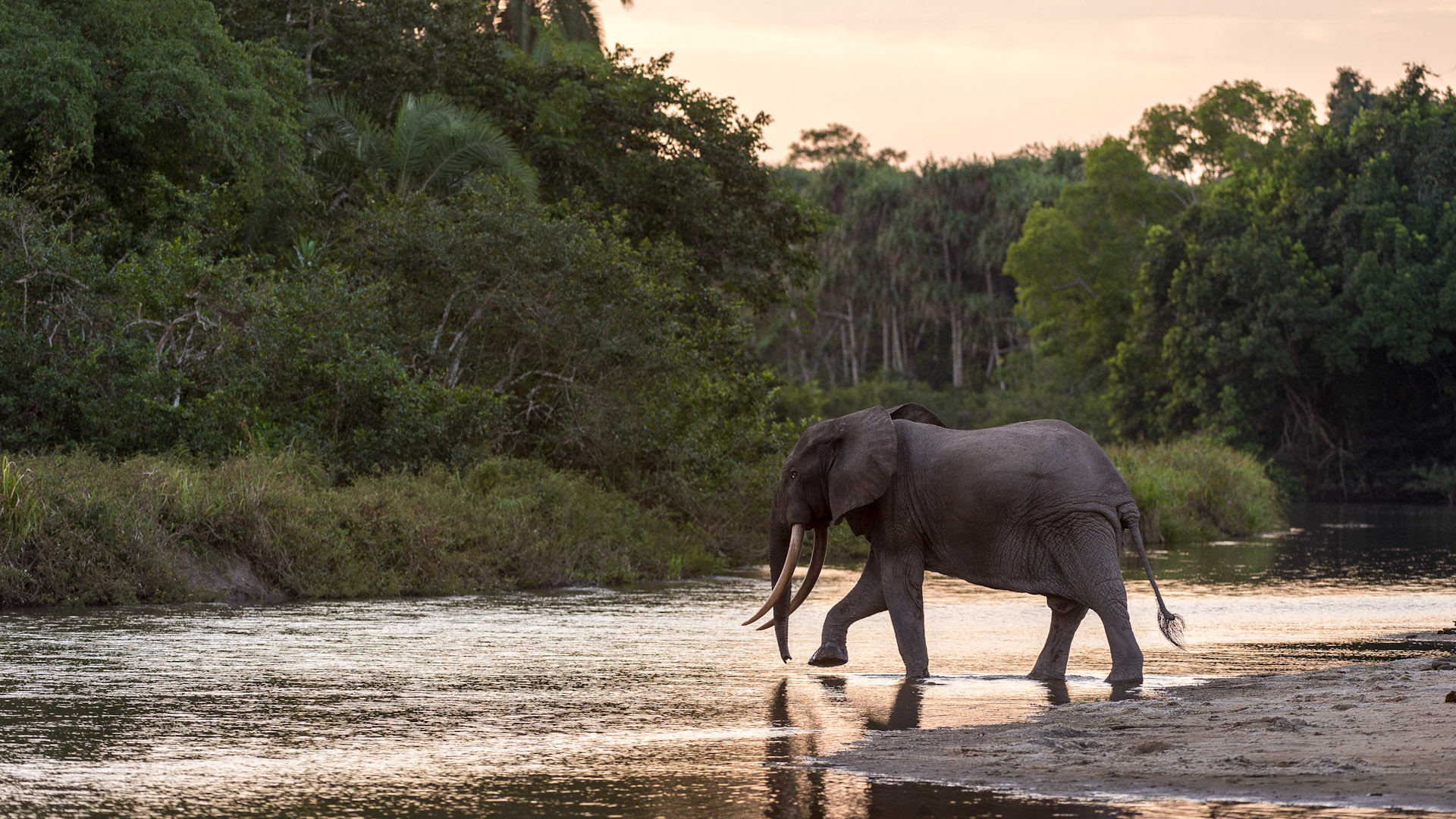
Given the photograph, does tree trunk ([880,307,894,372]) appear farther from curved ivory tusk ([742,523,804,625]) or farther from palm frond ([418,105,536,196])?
curved ivory tusk ([742,523,804,625])

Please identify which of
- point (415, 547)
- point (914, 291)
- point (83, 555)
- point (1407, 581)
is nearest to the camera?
point (83, 555)

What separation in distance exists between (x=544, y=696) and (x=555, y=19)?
121ft

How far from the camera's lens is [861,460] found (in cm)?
1048

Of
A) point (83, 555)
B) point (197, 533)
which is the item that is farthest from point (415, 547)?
point (83, 555)

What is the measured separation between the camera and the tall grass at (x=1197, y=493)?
99.8 ft

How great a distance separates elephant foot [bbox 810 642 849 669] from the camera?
35.2 ft

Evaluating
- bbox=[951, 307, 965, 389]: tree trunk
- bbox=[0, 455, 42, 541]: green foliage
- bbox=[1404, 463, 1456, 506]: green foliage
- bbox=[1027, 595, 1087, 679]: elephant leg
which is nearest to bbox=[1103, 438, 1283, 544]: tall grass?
bbox=[1404, 463, 1456, 506]: green foliage

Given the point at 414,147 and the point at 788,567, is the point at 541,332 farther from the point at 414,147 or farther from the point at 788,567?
the point at 788,567

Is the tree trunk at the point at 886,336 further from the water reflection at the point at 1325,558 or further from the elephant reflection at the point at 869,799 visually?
the elephant reflection at the point at 869,799

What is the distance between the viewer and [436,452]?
19.9 m

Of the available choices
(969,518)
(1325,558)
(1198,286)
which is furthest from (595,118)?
(1198,286)

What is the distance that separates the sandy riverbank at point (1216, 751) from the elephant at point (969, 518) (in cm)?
155

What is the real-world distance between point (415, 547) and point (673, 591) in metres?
2.60

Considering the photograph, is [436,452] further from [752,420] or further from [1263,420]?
[1263,420]
